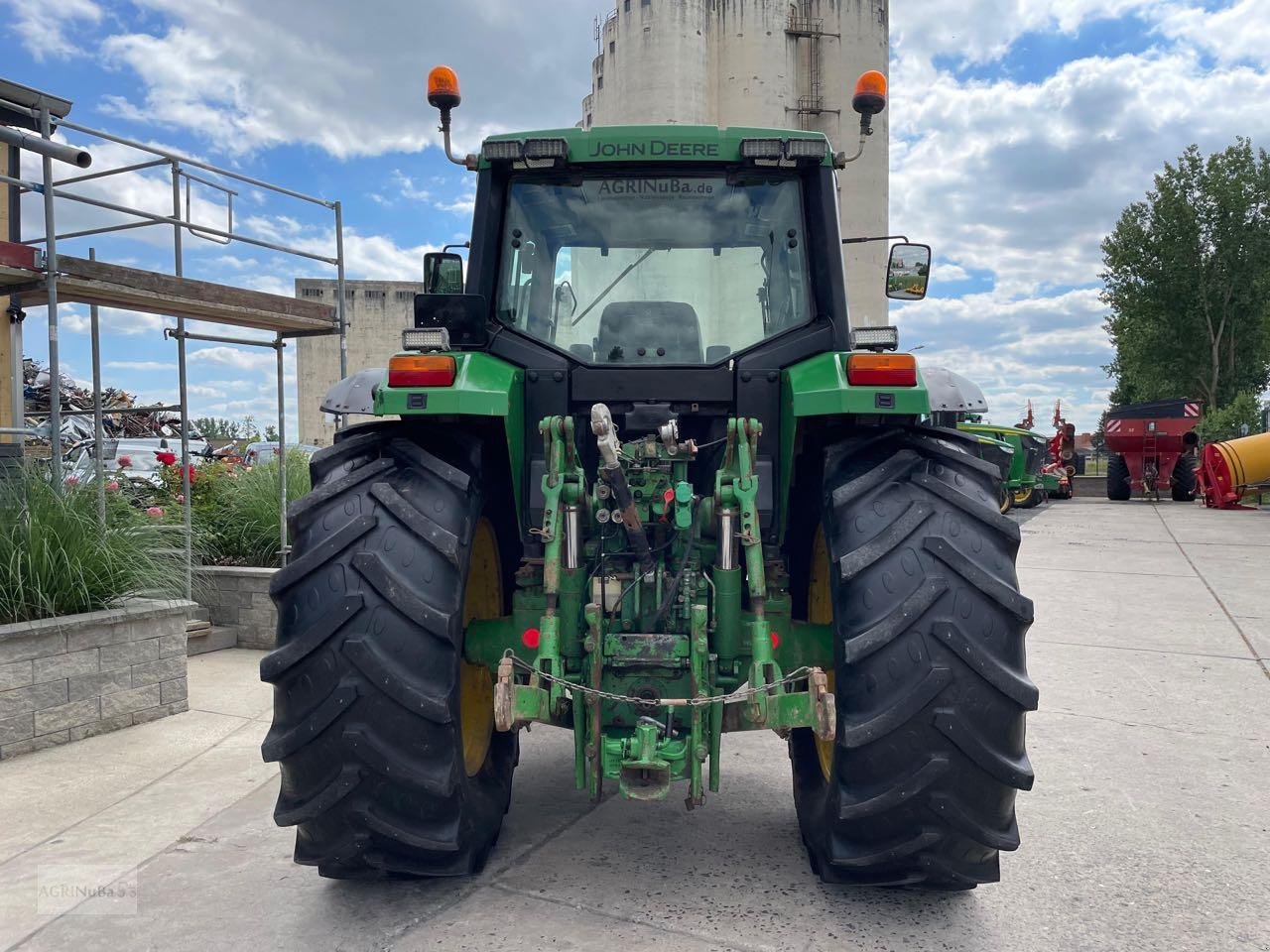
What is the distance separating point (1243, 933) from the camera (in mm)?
2838

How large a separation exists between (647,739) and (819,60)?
3699 cm

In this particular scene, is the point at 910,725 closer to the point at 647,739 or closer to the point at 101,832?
the point at 647,739

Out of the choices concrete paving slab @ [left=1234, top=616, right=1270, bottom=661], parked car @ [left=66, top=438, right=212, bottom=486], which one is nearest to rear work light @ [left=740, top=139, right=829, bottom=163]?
parked car @ [left=66, top=438, right=212, bottom=486]

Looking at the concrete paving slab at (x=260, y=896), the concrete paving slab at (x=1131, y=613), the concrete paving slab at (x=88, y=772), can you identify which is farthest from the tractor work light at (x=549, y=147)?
the concrete paving slab at (x=1131, y=613)

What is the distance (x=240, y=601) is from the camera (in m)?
6.92

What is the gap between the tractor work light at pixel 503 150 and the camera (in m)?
3.49

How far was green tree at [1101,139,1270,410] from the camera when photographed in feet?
110

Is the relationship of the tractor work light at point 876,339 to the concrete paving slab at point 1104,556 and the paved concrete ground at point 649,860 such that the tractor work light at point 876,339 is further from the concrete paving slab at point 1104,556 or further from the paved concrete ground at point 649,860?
the concrete paving slab at point 1104,556

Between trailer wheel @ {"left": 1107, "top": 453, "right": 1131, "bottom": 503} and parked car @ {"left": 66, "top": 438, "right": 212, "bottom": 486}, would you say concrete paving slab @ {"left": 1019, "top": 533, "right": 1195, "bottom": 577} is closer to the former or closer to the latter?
trailer wheel @ {"left": 1107, "top": 453, "right": 1131, "bottom": 503}

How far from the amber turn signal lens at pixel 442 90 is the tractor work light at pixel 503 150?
2.18 ft

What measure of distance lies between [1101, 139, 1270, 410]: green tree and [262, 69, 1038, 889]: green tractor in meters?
36.4

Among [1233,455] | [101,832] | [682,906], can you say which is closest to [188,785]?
[101,832]

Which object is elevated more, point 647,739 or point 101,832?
point 647,739

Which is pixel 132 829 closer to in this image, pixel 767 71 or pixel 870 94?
pixel 870 94
